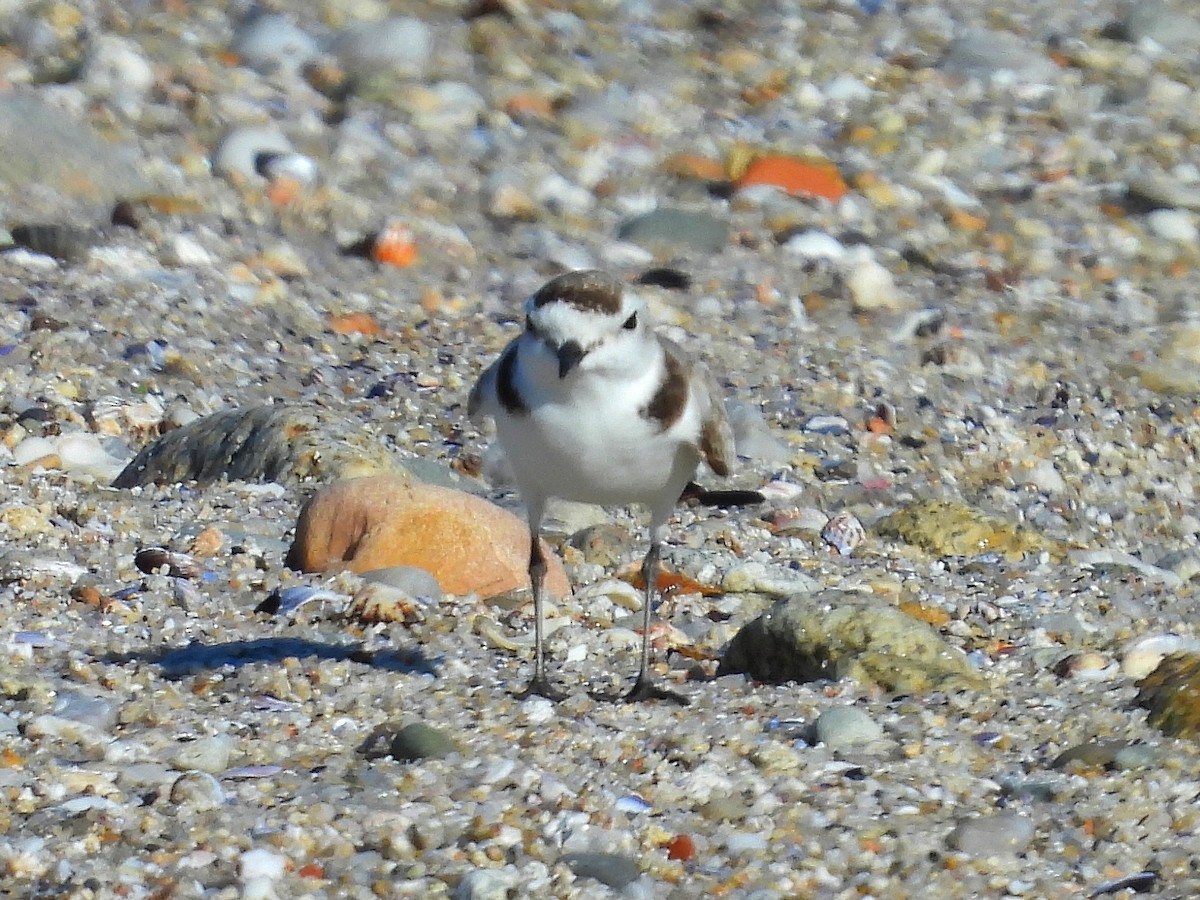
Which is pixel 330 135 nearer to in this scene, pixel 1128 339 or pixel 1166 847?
pixel 1128 339

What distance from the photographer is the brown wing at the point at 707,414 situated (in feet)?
13.0

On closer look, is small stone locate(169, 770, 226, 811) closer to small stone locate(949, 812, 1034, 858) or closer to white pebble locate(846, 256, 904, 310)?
small stone locate(949, 812, 1034, 858)

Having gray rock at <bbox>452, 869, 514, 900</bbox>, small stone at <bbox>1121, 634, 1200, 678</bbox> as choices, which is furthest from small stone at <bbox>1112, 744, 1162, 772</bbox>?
gray rock at <bbox>452, 869, 514, 900</bbox>

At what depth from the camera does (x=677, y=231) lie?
7504 millimetres

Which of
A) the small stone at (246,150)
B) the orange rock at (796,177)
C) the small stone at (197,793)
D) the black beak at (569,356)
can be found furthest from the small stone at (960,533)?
the small stone at (246,150)

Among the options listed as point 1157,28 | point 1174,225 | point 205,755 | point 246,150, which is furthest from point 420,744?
point 1157,28

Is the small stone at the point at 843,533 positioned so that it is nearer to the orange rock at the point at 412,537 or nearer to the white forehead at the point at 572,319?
the orange rock at the point at 412,537

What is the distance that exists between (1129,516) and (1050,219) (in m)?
2.56

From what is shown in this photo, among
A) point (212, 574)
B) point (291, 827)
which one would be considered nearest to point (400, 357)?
point (212, 574)

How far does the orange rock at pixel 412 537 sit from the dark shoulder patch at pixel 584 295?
3.20 feet

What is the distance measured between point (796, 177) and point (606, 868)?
212 inches

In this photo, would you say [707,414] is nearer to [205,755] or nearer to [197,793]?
[205,755]

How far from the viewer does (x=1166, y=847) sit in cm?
313

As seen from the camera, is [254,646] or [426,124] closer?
[254,646]
